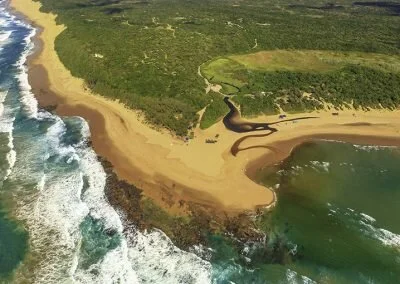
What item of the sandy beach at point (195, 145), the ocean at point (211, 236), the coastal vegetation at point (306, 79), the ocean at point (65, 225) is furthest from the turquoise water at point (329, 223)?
the coastal vegetation at point (306, 79)

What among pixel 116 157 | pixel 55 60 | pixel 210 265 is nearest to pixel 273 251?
pixel 210 265

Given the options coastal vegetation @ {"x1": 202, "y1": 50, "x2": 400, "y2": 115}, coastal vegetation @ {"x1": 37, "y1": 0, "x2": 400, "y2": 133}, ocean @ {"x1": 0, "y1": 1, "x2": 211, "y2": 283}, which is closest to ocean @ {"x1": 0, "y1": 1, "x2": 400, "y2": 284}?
ocean @ {"x1": 0, "y1": 1, "x2": 211, "y2": 283}

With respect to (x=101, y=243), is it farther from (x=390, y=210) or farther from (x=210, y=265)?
(x=390, y=210)

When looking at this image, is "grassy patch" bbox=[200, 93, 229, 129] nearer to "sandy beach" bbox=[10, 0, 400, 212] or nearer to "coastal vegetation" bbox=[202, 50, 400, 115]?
"sandy beach" bbox=[10, 0, 400, 212]

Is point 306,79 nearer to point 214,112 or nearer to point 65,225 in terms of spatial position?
point 214,112

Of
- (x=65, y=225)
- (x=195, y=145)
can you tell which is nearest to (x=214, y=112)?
(x=195, y=145)

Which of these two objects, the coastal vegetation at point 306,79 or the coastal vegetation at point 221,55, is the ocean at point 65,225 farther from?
the coastal vegetation at point 306,79
